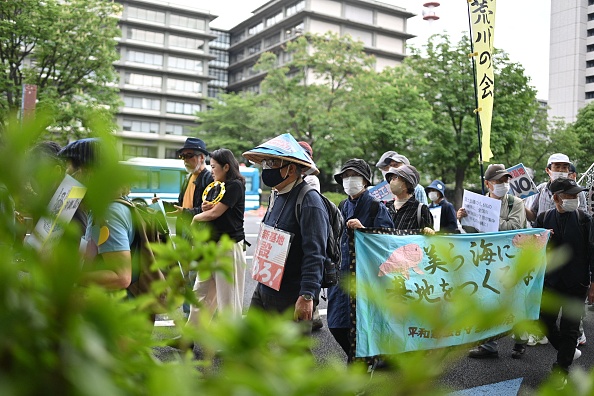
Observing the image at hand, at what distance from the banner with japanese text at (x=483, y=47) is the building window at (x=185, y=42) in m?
55.9

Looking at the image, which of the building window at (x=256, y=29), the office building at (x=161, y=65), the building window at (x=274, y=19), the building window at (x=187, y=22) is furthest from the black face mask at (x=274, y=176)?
the building window at (x=256, y=29)

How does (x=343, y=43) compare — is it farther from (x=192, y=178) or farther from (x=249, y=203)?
(x=192, y=178)

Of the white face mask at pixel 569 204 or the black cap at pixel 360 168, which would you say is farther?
the white face mask at pixel 569 204

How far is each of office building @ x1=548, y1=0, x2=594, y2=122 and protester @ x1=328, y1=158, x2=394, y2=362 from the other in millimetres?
63648

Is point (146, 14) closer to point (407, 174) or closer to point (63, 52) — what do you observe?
point (63, 52)

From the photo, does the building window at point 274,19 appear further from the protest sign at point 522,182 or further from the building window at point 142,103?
the protest sign at point 522,182

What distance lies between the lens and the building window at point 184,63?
57.4m

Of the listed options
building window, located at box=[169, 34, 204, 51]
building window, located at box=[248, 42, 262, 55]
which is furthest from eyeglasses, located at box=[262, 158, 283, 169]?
building window, located at box=[248, 42, 262, 55]

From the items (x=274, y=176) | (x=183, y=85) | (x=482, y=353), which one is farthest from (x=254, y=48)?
(x=274, y=176)

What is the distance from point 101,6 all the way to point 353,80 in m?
14.0

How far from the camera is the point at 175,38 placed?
58094mm

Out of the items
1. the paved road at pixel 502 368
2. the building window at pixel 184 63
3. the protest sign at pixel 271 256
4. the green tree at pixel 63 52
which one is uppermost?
the building window at pixel 184 63

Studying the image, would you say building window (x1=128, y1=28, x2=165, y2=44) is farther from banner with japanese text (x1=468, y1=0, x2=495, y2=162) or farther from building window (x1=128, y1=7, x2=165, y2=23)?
banner with japanese text (x1=468, y1=0, x2=495, y2=162)

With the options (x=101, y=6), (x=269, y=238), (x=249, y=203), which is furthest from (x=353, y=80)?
Result: (x=269, y=238)
